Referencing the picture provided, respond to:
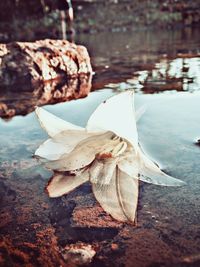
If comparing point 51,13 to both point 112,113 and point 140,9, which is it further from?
point 112,113

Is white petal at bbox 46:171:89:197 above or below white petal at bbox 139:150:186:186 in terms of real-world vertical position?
below

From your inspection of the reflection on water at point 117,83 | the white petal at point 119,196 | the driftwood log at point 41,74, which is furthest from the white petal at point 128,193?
the driftwood log at point 41,74

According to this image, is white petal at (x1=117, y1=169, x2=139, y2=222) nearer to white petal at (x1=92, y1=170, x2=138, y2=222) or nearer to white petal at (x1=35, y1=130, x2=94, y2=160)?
white petal at (x1=92, y1=170, x2=138, y2=222)

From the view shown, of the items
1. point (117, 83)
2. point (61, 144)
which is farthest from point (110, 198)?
point (117, 83)

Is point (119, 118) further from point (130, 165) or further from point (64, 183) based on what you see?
point (64, 183)

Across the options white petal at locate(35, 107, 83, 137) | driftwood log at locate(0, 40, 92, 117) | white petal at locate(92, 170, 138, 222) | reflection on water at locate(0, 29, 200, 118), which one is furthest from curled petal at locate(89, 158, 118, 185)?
driftwood log at locate(0, 40, 92, 117)

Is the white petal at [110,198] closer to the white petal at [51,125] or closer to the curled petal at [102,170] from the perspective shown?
the curled petal at [102,170]
